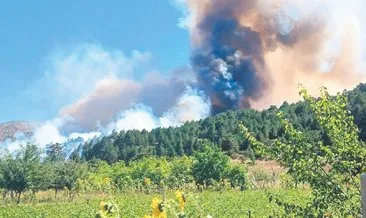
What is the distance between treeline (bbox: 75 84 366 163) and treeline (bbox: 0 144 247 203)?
137 ft

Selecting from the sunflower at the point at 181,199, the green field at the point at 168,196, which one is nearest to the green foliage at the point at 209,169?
the green field at the point at 168,196

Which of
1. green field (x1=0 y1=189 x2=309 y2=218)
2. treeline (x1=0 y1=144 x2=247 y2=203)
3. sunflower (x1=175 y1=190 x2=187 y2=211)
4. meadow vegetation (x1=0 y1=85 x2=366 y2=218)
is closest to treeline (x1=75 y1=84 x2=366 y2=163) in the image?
meadow vegetation (x1=0 y1=85 x2=366 y2=218)

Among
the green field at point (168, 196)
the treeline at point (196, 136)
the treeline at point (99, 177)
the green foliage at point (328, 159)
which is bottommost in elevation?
the green foliage at point (328, 159)

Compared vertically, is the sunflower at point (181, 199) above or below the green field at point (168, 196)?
below

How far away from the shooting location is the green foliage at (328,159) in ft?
21.5

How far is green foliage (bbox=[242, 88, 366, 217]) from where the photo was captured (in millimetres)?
6559

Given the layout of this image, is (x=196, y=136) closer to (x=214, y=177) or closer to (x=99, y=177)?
(x=99, y=177)

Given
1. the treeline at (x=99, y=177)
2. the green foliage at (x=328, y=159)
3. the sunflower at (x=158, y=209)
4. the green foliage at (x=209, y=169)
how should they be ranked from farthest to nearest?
the green foliage at (x=209, y=169) → the treeline at (x=99, y=177) → the green foliage at (x=328, y=159) → the sunflower at (x=158, y=209)

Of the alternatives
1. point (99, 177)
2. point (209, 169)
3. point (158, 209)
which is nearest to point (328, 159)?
point (158, 209)

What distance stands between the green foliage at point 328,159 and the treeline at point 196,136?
296 feet

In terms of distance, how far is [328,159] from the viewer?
675 centimetres

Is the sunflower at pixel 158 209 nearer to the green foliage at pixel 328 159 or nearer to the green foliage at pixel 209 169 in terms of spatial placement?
the green foliage at pixel 328 159

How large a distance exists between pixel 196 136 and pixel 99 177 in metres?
66.7

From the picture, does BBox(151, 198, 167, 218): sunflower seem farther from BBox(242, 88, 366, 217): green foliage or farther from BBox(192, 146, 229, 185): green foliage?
BBox(192, 146, 229, 185): green foliage
